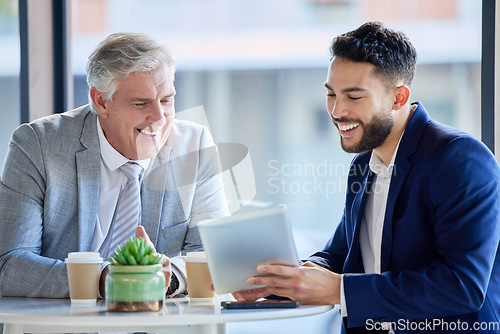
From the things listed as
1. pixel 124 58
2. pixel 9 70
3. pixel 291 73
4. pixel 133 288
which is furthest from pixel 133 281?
pixel 9 70

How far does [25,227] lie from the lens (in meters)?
2.05

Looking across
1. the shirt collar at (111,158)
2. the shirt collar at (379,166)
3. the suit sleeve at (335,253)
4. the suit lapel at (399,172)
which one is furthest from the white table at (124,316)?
the shirt collar at (111,158)

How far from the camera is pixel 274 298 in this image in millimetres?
1751

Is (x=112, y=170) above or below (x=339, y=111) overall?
below

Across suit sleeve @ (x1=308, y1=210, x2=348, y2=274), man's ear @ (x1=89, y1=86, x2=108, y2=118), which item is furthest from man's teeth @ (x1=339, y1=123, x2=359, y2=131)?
man's ear @ (x1=89, y1=86, x2=108, y2=118)

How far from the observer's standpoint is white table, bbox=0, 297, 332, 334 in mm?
1420

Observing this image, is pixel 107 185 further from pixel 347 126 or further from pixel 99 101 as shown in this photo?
pixel 347 126

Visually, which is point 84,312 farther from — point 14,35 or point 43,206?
point 14,35

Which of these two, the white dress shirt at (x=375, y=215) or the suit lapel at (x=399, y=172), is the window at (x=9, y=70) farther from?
the suit lapel at (x=399, y=172)

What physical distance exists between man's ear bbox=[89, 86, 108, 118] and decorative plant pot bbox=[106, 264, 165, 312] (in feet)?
3.01

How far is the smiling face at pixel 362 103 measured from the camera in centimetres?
193

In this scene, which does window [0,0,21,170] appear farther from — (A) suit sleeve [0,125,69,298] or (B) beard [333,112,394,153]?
(B) beard [333,112,394,153]

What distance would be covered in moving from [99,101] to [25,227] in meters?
0.54

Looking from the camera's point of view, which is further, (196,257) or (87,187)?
(87,187)
